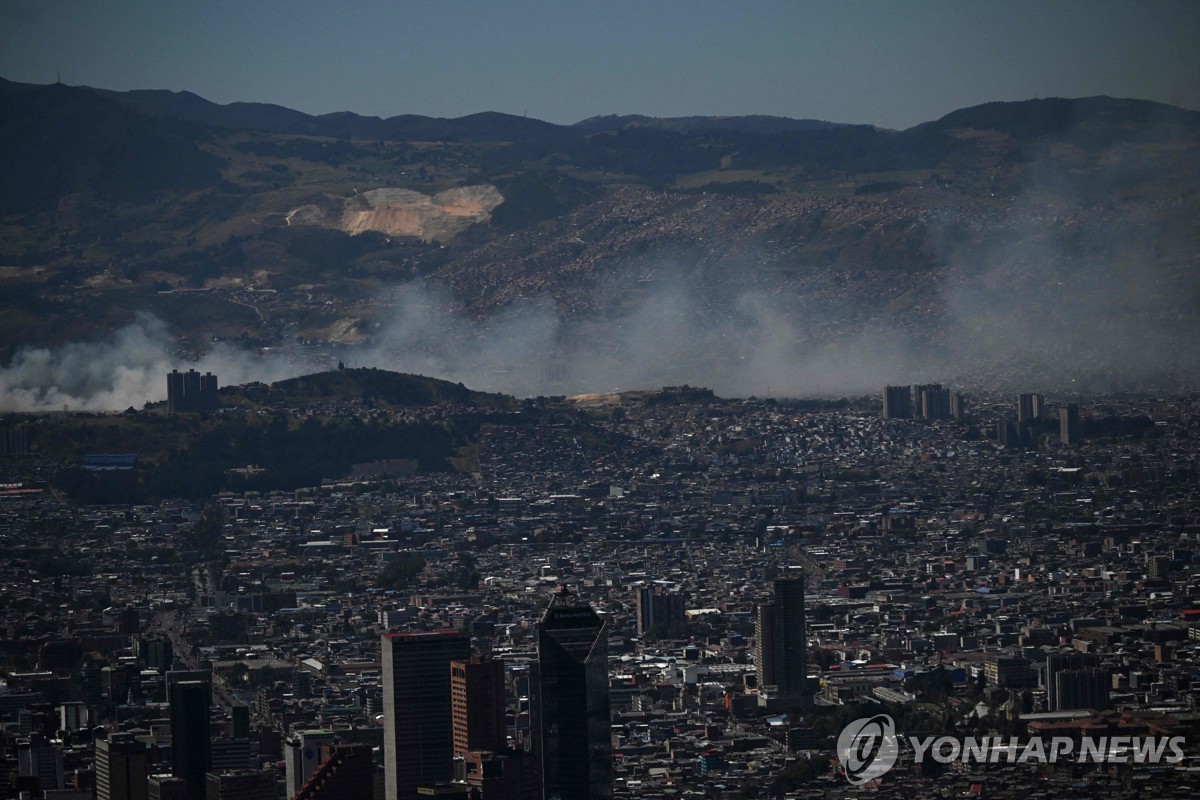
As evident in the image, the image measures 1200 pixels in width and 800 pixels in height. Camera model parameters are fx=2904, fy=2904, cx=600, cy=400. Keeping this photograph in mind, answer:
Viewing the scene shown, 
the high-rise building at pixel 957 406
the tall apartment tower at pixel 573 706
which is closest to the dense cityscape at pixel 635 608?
the tall apartment tower at pixel 573 706

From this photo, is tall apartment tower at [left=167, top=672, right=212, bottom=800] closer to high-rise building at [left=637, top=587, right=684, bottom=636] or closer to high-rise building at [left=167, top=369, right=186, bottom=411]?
high-rise building at [left=637, top=587, right=684, bottom=636]

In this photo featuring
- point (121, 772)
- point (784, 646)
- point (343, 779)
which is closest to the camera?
point (343, 779)

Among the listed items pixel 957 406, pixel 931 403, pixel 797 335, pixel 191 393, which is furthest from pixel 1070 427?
pixel 191 393

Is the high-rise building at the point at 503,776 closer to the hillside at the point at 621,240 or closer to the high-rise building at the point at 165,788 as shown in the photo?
the high-rise building at the point at 165,788

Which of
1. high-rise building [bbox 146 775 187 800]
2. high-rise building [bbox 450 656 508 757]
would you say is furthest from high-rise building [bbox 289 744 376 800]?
high-rise building [bbox 146 775 187 800]

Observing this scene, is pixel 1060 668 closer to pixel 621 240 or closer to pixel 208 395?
pixel 208 395

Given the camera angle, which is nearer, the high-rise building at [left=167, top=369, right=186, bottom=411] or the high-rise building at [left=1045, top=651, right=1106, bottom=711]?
the high-rise building at [left=1045, top=651, right=1106, bottom=711]
